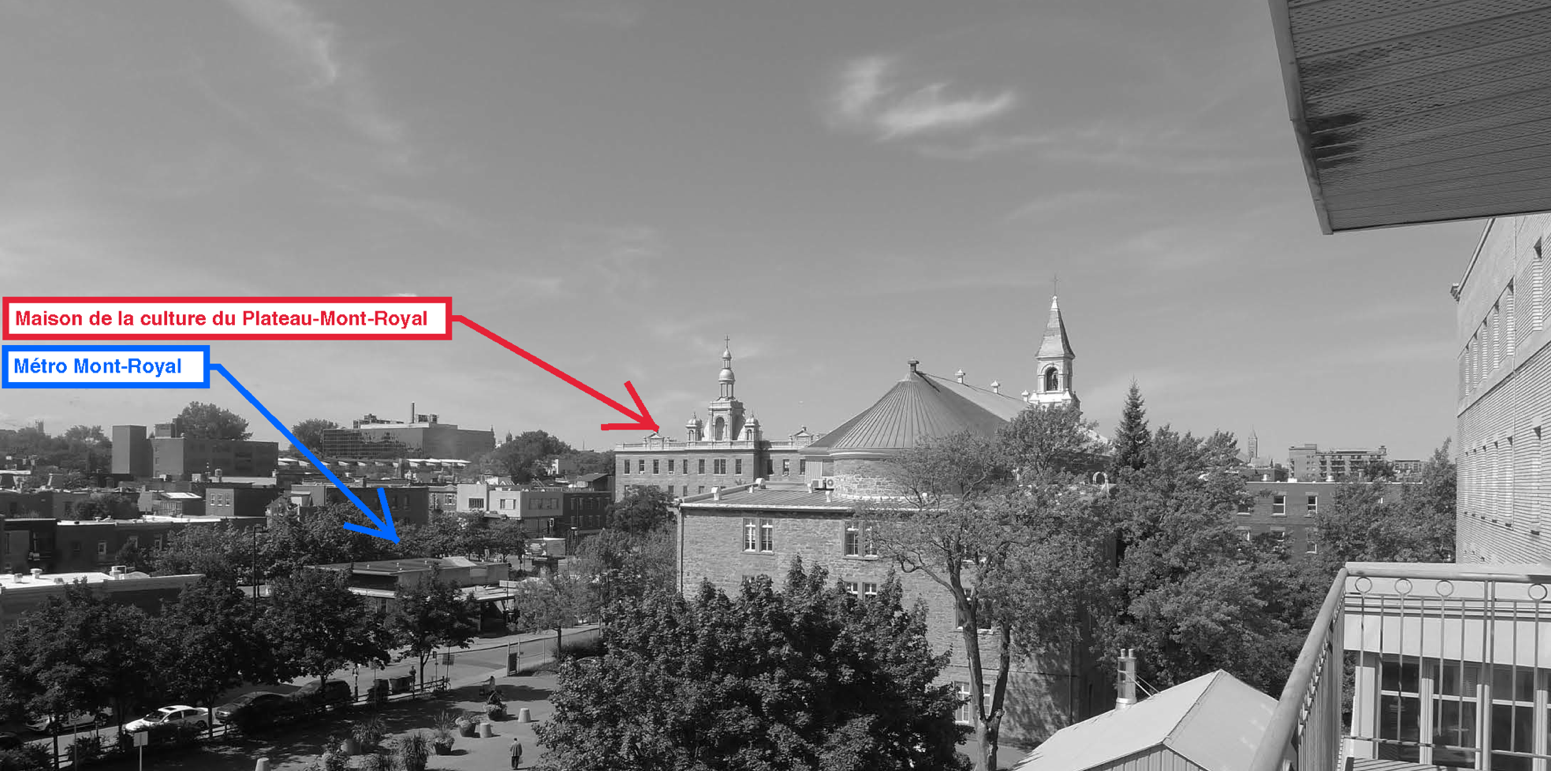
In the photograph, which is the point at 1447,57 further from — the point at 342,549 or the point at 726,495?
the point at 342,549

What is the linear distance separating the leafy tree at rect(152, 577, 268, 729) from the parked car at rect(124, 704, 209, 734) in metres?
0.50

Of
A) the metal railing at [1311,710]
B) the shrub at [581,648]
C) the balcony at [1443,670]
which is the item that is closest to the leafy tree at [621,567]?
the shrub at [581,648]

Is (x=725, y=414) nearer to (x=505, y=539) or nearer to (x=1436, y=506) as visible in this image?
(x=505, y=539)

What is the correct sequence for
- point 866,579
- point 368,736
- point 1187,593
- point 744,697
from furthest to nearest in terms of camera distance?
point 866,579
point 368,736
point 1187,593
point 744,697

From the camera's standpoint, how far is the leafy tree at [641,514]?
3194 inches

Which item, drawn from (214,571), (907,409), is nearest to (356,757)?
(214,571)

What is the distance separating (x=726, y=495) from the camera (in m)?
39.9

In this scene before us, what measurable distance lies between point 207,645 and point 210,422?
147912 millimetres

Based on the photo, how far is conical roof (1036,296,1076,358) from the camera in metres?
78.1

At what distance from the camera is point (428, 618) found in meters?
38.4

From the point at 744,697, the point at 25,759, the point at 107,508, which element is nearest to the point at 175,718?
the point at 25,759

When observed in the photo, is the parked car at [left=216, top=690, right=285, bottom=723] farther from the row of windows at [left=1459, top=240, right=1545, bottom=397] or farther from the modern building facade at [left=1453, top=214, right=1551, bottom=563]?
the row of windows at [left=1459, top=240, right=1545, bottom=397]

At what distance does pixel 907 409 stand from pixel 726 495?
8082 mm

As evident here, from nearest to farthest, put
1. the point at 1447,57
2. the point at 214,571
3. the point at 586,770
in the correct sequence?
the point at 1447,57
the point at 586,770
the point at 214,571
